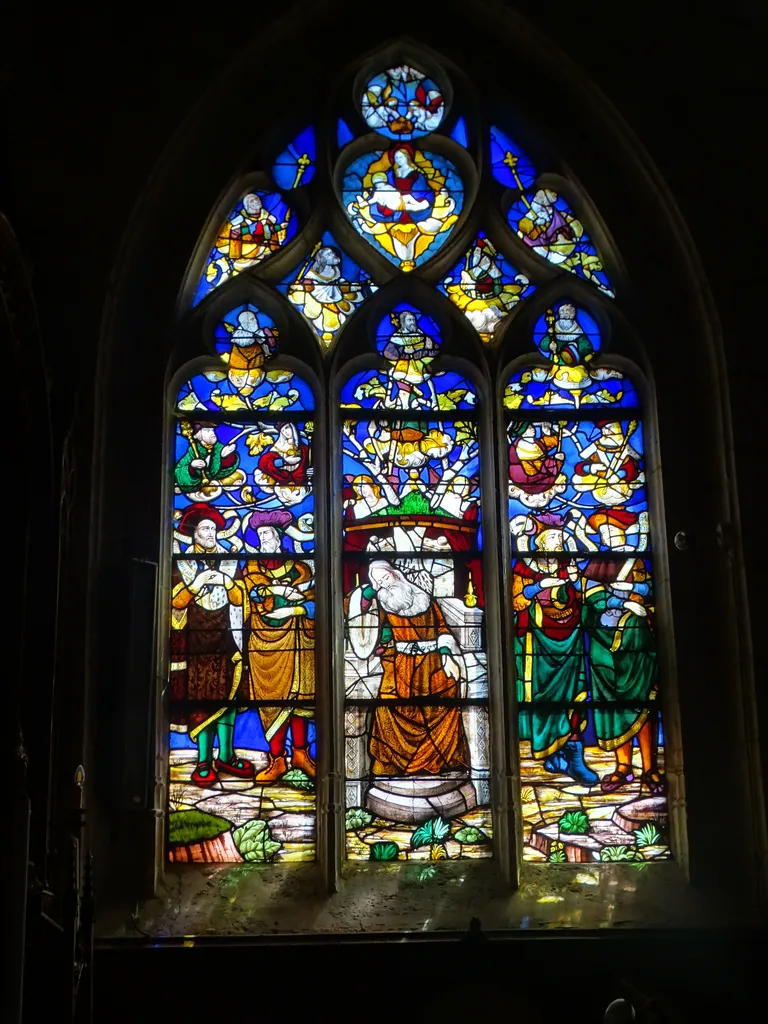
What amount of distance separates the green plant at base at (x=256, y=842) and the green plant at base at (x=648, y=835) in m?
1.69

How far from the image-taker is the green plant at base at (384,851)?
280 inches

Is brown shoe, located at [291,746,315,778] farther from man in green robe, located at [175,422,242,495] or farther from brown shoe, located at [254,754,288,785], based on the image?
man in green robe, located at [175,422,242,495]

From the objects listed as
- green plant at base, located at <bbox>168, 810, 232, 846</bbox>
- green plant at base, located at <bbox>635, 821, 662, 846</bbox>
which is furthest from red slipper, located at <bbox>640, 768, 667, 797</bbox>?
green plant at base, located at <bbox>168, 810, 232, 846</bbox>

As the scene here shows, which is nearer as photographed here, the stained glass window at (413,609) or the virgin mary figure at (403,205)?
the stained glass window at (413,609)

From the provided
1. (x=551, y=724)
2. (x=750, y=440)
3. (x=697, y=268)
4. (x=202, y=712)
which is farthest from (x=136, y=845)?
(x=697, y=268)

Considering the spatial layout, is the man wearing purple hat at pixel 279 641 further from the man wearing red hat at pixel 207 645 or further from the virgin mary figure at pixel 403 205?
the virgin mary figure at pixel 403 205

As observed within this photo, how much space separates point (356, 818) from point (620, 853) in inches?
49.3

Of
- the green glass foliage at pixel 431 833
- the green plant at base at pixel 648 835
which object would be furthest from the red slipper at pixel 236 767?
the green plant at base at pixel 648 835

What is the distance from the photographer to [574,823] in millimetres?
7199

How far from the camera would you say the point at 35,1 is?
7918 mm

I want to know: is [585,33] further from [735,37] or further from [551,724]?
[551,724]

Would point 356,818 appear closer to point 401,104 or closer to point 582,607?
point 582,607

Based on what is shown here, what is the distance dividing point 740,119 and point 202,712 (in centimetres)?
413

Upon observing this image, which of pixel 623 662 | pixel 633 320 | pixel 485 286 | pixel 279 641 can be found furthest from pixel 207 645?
pixel 633 320
